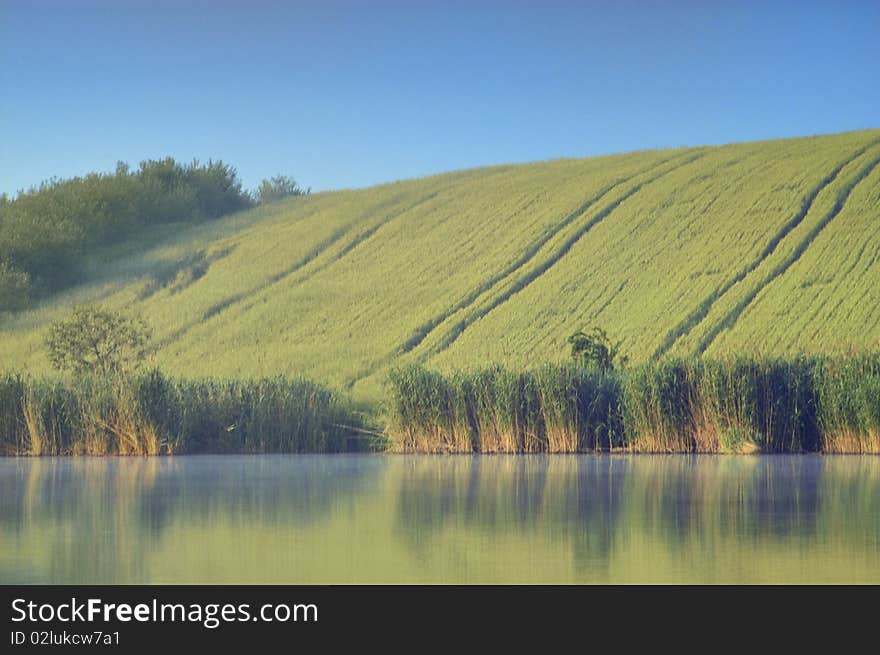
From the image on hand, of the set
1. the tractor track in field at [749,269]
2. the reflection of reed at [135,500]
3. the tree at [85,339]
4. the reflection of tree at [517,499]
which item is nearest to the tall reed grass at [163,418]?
the reflection of reed at [135,500]

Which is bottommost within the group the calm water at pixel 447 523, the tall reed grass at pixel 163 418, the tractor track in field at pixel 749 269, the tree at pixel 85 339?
the calm water at pixel 447 523

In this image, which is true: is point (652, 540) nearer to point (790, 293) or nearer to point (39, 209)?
point (790, 293)

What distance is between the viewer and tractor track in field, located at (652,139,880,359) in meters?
33.0

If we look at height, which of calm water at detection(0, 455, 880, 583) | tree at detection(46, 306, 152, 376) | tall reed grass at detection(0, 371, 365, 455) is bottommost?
calm water at detection(0, 455, 880, 583)

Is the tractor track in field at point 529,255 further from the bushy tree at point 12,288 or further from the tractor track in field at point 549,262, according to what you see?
the bushy tree at point 12,288

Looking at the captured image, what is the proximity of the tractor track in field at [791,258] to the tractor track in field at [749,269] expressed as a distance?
0.33 m

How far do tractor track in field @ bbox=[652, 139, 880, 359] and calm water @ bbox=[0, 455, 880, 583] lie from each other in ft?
44.4

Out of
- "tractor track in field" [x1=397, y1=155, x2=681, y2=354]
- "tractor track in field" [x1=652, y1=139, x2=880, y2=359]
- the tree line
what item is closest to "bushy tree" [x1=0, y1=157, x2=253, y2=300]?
the tree line

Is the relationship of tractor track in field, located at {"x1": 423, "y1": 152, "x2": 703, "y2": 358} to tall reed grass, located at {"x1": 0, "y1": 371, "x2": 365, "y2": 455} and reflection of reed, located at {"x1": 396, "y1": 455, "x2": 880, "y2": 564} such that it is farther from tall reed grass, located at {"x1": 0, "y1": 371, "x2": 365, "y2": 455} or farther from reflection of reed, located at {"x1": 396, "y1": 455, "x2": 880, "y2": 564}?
reflection of reed, located at {"x1": 396, "y1": 455, "x2": 880, "y2": 564}

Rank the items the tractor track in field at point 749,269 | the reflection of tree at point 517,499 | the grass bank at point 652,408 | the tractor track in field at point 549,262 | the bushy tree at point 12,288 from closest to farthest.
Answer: the reflection of tree at point 517,499 < the grass bank at point 652,408 < the tractor track in field at point 749,269 < the tractor track in field at point 549,262 < the bushy tree at point 12,288

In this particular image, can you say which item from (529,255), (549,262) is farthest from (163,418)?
(529,255)

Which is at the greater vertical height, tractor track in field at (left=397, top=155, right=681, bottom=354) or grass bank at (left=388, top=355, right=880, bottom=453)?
tractor track in field at (left=397, top=155, right=681, bottom=354)

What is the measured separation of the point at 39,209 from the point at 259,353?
22.6 metres

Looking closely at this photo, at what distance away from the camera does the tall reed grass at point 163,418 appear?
74.0ft
